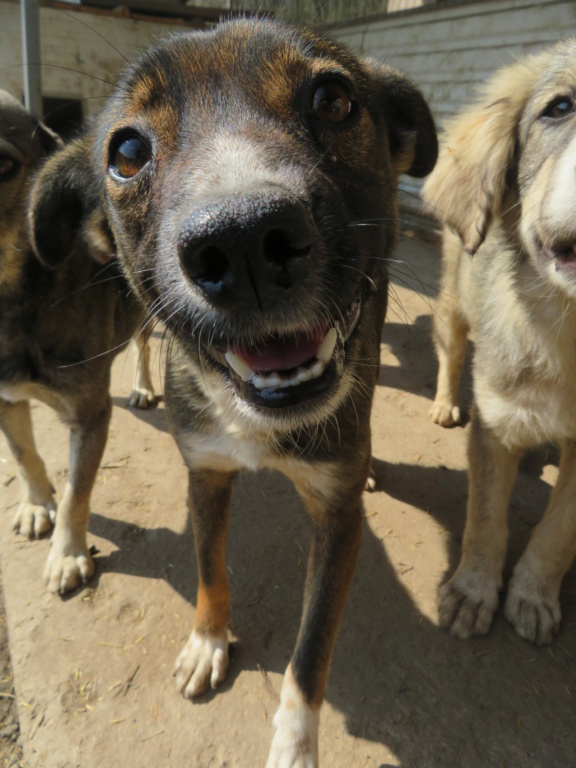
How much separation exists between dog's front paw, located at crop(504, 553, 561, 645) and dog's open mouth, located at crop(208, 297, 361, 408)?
1684mm

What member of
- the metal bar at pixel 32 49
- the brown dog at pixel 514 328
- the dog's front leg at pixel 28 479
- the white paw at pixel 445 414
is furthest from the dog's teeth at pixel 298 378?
the metal bar at pixel 32 49

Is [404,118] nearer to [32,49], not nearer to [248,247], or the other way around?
[248,247]

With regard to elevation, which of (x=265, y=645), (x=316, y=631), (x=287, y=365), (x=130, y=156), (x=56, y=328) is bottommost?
(x=265, y=645)

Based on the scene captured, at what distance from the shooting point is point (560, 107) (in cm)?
218

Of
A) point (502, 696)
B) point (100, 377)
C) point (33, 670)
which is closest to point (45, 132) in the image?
point (100, 377)

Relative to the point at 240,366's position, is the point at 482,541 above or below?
below

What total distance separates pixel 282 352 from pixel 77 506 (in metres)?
1.80

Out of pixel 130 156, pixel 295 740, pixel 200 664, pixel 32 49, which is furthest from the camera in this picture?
pixel 32 49

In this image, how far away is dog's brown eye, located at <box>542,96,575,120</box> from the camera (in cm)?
216

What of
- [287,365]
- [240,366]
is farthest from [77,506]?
[287,365]

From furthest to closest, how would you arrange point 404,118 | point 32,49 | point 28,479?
point 32,49, point 28,479, point 404,118

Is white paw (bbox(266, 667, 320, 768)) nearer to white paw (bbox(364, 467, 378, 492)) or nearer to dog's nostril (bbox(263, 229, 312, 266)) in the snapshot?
white paw (bbox(364, 467, 378, 492))

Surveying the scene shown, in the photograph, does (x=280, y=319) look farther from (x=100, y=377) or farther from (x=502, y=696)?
(x=502, y=696)

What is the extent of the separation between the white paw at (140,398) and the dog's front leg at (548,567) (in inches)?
111
